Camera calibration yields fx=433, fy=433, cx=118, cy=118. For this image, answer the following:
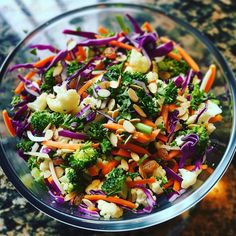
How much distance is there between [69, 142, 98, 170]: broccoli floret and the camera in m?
1.58

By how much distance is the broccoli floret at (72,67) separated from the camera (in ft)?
6.11

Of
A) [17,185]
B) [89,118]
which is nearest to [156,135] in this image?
[89,118]

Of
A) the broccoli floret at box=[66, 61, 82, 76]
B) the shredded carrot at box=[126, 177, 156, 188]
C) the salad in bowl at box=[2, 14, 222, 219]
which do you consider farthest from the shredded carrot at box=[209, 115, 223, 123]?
the broccoli floret at box=[66, 61, 82, 76]

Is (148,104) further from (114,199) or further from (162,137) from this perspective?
(114,199)

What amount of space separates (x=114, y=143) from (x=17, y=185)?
41 centimetres

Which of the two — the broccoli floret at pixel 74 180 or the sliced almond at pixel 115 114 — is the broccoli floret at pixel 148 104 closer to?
the sliced almond at pixel 115 114

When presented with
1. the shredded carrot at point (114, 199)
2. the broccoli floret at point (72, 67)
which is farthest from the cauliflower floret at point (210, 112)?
the broccoli floret at point (72, 67)

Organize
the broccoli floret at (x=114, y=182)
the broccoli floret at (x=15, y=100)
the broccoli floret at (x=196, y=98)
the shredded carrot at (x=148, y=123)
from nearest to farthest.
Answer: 1. the broccoli floret at (x=114, y=182)
2. the shredded carrot at (x=148, y=123)
3. the broccoli floret at (x=196, y=98)
4. the broccoli floret at (x=15, y=100)

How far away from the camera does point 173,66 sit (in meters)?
1.94

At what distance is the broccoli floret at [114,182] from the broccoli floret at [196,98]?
0.42 metres

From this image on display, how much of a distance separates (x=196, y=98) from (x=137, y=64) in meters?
0.28

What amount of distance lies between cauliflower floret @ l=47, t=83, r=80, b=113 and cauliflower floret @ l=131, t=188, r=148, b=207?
39 cm

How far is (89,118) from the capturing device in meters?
1.68

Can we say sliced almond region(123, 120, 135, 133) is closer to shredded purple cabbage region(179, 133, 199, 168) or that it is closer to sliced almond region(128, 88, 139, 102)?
sliced almond region(128, 88, 139, 102)
